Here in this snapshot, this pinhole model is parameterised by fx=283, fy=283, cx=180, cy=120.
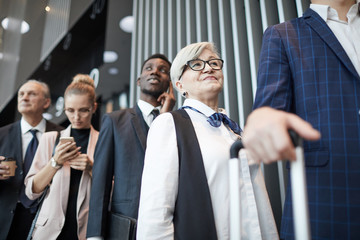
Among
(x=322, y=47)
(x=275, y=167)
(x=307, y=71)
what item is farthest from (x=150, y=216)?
(x=275, y=167)

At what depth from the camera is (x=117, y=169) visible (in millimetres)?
1694

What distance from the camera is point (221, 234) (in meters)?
1.10

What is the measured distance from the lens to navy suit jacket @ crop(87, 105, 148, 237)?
1590 mm

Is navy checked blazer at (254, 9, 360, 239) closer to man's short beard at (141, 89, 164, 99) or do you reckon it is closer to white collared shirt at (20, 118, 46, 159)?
man's short beard at (141, 89, 164, 99)

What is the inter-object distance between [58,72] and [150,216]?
5403 mm

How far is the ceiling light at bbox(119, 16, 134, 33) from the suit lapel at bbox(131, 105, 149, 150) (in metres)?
3.02

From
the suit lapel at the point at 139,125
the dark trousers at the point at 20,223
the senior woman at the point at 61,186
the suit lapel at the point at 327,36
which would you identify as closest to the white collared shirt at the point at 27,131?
the senior woman at the point at 61,186

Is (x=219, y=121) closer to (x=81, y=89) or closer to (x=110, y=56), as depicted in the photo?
(x=81, y=89)

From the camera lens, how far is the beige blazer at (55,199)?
182 centimetres

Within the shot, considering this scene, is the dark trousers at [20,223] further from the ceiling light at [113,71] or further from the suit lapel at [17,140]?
the ceiling light at [113,71]

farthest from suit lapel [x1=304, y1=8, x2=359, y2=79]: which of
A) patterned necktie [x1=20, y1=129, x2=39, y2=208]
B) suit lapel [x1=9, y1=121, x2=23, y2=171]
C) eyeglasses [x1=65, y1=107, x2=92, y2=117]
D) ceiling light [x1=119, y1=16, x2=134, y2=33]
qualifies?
ceiling light [x1=119, y1=16, x2=134, y2=33]

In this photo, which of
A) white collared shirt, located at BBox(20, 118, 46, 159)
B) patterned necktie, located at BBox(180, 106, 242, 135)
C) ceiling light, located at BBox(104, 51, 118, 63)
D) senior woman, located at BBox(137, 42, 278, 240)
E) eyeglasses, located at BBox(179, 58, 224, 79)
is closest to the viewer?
senior woman, located at BBox(137, 42, 278, 240)

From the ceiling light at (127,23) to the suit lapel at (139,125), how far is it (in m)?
3.02

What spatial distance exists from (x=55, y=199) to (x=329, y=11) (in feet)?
6.19
